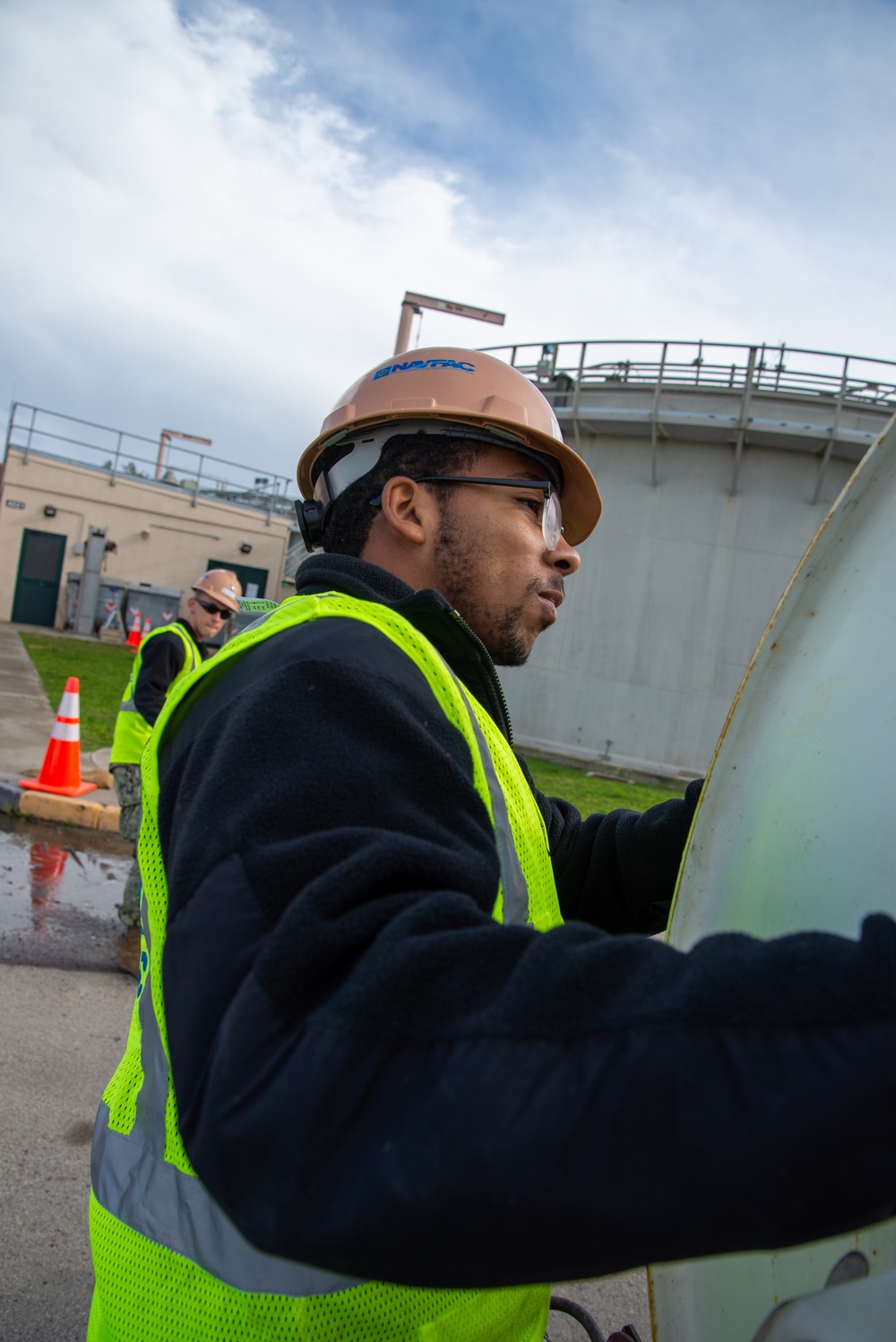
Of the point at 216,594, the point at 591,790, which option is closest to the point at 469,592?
the point at 216,594

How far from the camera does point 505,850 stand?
43.8 inches

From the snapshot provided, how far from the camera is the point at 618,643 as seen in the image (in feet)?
51.4

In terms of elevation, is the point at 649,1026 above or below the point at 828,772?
below

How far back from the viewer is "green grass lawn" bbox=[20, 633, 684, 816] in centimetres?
1051

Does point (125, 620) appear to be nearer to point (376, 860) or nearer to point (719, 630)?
point (719, 630)

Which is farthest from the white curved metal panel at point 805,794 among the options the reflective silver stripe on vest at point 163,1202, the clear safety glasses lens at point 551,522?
the clear safety glasses lens at point 551,522

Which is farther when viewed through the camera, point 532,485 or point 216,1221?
point 532,485

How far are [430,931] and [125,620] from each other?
26568 millimetres

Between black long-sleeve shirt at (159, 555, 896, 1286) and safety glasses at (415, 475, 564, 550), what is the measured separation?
90cm

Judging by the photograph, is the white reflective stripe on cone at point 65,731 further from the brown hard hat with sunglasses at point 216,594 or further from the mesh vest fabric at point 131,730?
the mesh vest fabric at point 131,730

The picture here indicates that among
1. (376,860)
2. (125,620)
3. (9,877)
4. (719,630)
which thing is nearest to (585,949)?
(376,860)

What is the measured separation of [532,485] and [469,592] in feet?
0.87

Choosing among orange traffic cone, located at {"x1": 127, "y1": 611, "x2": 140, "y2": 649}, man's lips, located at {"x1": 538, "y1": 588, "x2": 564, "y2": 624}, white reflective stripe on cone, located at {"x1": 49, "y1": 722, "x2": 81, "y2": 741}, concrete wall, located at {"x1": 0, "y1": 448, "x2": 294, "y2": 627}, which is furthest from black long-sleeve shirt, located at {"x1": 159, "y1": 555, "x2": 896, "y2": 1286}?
concrete wall, located at {"x1": 0, "y1": 448, "x2": 294, "y2": 627}

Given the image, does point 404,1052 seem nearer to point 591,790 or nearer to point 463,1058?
point 463,1058
